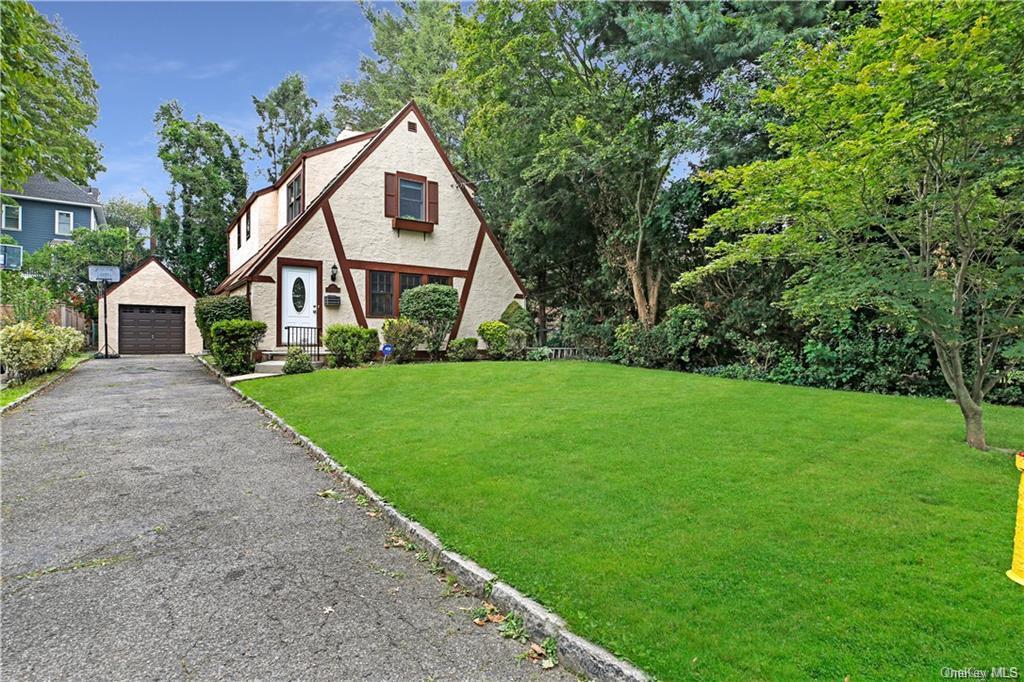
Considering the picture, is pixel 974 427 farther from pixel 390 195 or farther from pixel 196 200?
pixel 196 200

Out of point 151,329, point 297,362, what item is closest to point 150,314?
point 151,329

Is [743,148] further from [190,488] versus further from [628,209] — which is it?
[190,488]

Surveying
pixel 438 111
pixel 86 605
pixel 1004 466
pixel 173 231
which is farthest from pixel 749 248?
pixel 173 231

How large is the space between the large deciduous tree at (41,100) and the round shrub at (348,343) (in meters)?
6.73

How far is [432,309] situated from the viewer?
613 inches

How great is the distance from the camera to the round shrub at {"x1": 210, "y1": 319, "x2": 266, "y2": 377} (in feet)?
42.4

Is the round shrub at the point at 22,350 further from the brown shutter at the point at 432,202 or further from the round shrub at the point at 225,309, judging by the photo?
the brown shutter at the point at 432,202

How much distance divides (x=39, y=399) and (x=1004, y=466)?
593 inches

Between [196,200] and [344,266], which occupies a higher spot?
[196,200]

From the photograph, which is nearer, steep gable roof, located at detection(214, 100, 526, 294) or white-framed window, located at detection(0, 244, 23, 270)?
white-framed window, located at detection(0, 244, 23, 270)

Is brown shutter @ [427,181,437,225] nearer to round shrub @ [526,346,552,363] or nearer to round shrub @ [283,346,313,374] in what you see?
round shrub @ [526,346,552,363]

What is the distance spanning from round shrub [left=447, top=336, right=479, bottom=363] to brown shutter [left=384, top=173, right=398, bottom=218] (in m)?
4.60

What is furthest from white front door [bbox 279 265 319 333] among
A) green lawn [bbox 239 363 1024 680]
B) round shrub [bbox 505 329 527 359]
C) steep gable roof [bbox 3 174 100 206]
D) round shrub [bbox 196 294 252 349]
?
steep gable roof [bbox 3 174 100 206]

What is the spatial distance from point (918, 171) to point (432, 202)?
13.8m
